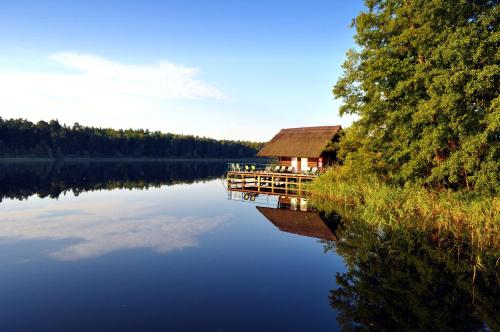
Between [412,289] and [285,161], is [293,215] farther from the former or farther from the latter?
[285,161]

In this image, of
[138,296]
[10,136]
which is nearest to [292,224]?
[138,296]

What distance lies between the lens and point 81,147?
10544cm

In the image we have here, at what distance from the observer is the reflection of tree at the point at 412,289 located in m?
8.15

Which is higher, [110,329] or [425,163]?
[425,163]

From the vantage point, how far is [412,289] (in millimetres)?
9891

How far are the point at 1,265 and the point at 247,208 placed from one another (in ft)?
53.7

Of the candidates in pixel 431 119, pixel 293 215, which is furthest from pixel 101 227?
pixel 431 119

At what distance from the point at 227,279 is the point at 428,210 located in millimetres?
11196

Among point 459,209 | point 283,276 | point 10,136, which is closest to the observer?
point 283,276

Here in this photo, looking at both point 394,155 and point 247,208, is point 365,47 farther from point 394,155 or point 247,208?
point 247,208

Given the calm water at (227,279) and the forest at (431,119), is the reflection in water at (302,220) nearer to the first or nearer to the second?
the calm water at (227,279)

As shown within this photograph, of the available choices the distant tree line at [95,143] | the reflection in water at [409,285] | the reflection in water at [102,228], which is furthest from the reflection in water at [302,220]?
the distant tree line at [95,143]

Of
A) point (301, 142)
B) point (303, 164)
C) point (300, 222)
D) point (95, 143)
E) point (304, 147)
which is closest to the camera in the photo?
point (300, 222)

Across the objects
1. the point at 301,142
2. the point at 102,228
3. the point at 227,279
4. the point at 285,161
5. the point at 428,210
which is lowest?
the point at 227,279
